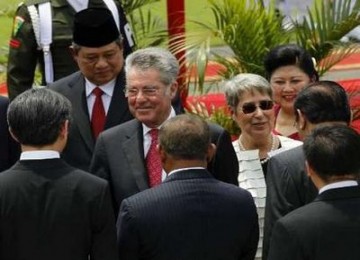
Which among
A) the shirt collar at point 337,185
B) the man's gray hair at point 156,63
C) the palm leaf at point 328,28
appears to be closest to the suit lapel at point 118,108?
the man's gray hair at point 156,63

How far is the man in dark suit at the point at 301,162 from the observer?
426 centimetres

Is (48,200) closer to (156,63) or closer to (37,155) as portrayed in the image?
(37,155)

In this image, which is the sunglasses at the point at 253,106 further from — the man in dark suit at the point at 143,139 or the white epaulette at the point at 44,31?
the white epaulette at the point at 44,31

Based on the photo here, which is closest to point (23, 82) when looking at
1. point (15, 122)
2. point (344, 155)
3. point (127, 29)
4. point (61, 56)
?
point (61, 56)

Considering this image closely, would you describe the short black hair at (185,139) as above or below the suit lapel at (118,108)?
above

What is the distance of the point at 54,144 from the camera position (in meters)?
Result: 3.95

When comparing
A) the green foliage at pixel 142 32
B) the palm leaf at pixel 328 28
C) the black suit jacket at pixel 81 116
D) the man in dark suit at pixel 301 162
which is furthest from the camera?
the green foliage at pixel 142 32

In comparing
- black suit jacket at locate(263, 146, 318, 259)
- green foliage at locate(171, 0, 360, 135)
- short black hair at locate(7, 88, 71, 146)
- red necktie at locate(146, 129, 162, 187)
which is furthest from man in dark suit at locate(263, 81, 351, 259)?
green foliage at locate(171, 0, 360, 135)

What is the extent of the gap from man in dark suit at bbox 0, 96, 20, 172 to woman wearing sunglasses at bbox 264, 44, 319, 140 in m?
1.39

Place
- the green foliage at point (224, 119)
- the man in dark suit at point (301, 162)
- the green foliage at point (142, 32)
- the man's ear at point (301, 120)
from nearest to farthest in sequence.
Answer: the man in dark suit at point (301, 162) < the man's ear at point (301, 120) < the green foliage at point (224, 119) < the green foliage at point (142, 32)

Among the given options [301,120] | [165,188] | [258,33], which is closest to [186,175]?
[165,188]

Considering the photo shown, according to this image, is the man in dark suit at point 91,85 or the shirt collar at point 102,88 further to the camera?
the shirt collar at point 102,88

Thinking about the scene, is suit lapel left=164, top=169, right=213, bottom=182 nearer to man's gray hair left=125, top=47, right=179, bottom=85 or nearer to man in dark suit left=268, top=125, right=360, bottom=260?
man in dark suit left=268, top=125, right=360, bottom=260

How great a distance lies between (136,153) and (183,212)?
893 mm
